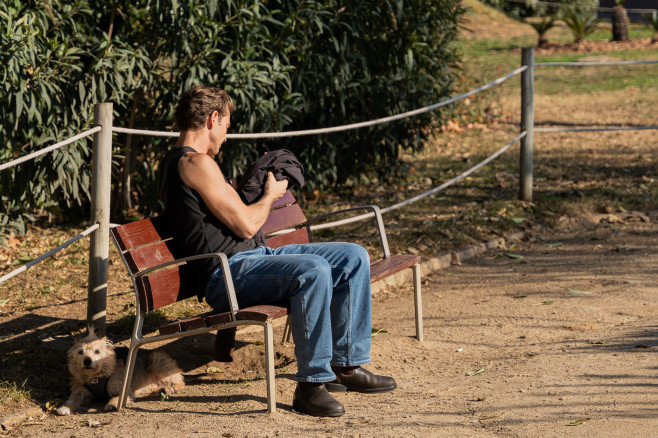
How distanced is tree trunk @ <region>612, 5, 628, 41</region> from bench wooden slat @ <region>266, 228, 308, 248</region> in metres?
19.4

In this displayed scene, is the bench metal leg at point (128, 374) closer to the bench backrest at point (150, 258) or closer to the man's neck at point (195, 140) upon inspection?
the bench backrest at point (150, 258)

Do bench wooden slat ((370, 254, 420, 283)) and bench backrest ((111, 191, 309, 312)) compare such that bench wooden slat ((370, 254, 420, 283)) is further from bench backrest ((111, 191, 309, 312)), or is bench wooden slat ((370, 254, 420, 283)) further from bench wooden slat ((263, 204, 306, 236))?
bench backrest ((111, 191, 309, 312))

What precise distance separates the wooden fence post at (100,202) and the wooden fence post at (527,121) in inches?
182

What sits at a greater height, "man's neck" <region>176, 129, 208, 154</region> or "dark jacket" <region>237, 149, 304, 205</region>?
"man's neck" <region>176, 129, 208, 154</region>

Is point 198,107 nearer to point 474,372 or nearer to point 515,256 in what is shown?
point 474,372

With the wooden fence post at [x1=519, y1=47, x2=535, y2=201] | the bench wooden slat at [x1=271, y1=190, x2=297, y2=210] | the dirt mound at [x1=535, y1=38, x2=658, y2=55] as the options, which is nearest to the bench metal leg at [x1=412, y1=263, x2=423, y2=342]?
the bench wooden slat at [x1=271, y1=190, x2=297, y2=210]

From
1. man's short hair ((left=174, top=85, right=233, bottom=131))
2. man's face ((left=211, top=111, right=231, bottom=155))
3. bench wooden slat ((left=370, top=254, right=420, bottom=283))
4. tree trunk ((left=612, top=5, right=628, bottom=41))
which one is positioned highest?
tree trunk ((left=612, top=5, right=628, bottom=41))

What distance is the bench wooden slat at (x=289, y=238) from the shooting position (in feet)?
15.5

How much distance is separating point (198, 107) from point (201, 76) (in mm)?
2631

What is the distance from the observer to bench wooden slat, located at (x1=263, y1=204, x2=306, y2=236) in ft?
15.6

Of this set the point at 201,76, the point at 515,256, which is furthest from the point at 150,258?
the point at 515,256

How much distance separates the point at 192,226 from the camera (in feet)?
13.0

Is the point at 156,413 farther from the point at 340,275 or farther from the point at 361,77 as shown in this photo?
the point at 361,77

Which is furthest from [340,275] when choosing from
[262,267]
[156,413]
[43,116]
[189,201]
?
[43,116]
